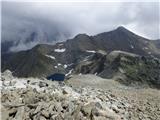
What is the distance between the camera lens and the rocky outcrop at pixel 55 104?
2295cm

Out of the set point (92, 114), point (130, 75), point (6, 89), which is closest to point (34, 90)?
point (6, 89)

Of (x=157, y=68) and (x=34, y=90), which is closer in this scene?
(x=34, y=90)

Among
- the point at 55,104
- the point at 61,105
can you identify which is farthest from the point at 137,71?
the point at 55,104

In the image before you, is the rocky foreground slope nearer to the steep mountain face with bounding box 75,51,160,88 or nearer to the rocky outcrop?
the rocky outcrop

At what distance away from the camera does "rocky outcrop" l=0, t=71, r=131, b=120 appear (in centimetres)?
2295

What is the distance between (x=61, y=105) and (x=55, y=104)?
384 millimetres

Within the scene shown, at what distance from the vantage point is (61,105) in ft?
78.7

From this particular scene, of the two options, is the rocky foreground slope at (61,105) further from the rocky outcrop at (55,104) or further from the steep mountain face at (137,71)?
the steep mountain face at (137,71)

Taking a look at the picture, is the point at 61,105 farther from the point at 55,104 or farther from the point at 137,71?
the point at 137,71

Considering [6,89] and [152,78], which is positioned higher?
[6,89]

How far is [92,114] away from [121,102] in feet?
19.8

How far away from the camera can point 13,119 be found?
76.8ft

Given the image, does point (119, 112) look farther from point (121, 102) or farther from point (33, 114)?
point (33, 114)

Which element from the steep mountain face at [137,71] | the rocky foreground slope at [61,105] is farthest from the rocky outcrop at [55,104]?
the steep mountain face at [137,71]
